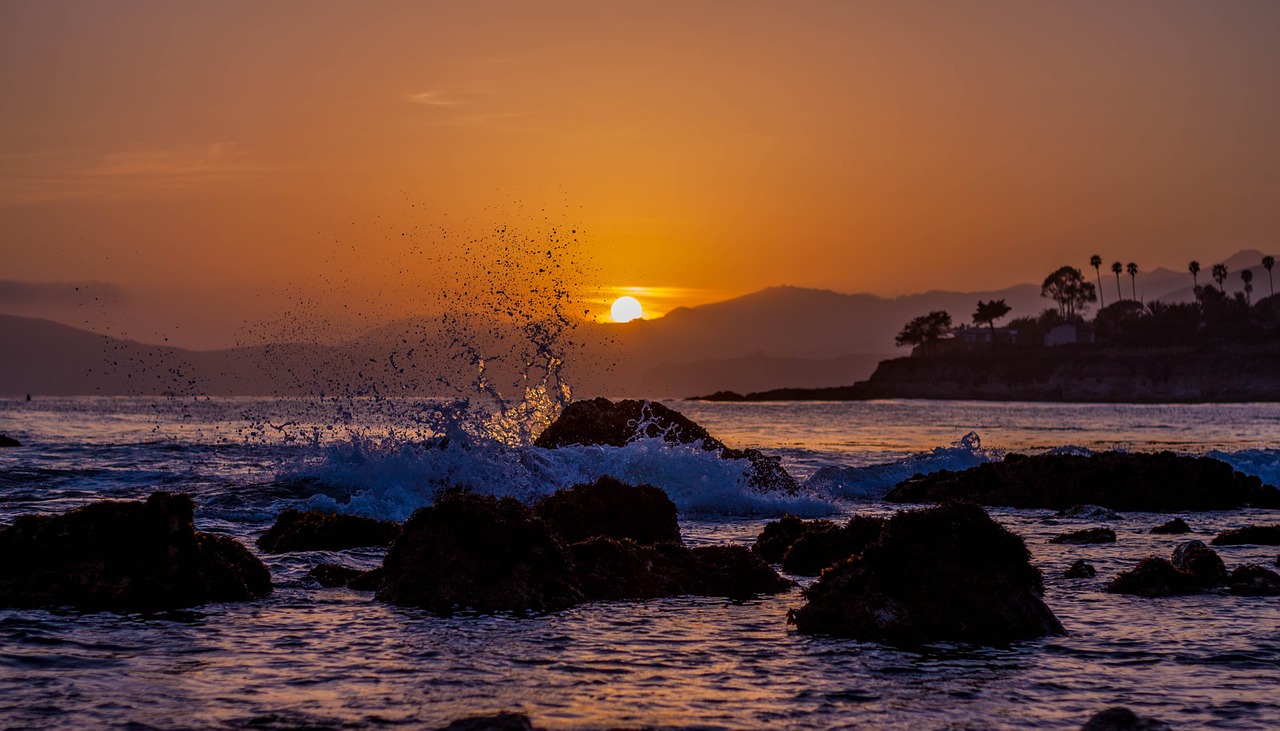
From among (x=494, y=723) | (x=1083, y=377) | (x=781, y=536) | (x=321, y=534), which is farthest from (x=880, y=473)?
(x=1083, y=377)

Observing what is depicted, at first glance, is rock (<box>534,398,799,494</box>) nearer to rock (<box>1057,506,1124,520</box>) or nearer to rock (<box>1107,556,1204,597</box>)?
rock (<box>1057,506,1124,520</box>)

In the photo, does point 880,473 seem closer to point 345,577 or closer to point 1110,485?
point 1110,485

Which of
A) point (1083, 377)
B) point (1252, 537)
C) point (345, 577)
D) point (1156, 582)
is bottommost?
point (1252, 537)

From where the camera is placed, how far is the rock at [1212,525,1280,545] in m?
15.7

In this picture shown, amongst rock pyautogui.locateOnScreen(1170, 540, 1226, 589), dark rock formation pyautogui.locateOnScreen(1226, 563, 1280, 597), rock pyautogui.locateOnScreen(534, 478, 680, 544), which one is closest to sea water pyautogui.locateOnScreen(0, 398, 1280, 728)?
dark rock formation pyautogui.locateOnScreen(1226, 563, 1280, 597)

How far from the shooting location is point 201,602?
10156 mm

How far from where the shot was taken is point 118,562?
10203 millimetres

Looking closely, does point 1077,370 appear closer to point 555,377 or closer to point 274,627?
point 555,377

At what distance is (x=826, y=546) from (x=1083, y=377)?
17864cm

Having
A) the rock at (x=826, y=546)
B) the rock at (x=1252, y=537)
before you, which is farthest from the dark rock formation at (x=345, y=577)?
the rock at (x=1252, y=537)

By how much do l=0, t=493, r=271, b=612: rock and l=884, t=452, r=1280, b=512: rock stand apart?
51.5 ft

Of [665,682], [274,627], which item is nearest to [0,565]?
[274,627]

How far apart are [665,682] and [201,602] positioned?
4.92 meters

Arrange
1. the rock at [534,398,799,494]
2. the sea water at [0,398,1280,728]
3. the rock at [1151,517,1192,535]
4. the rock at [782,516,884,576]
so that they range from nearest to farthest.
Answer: the sea water at [0,398,1280,728] < the rock at [782,516,884,576] < the rock at [1151,517,1192,535] < the rock at [534,398,799,494]
